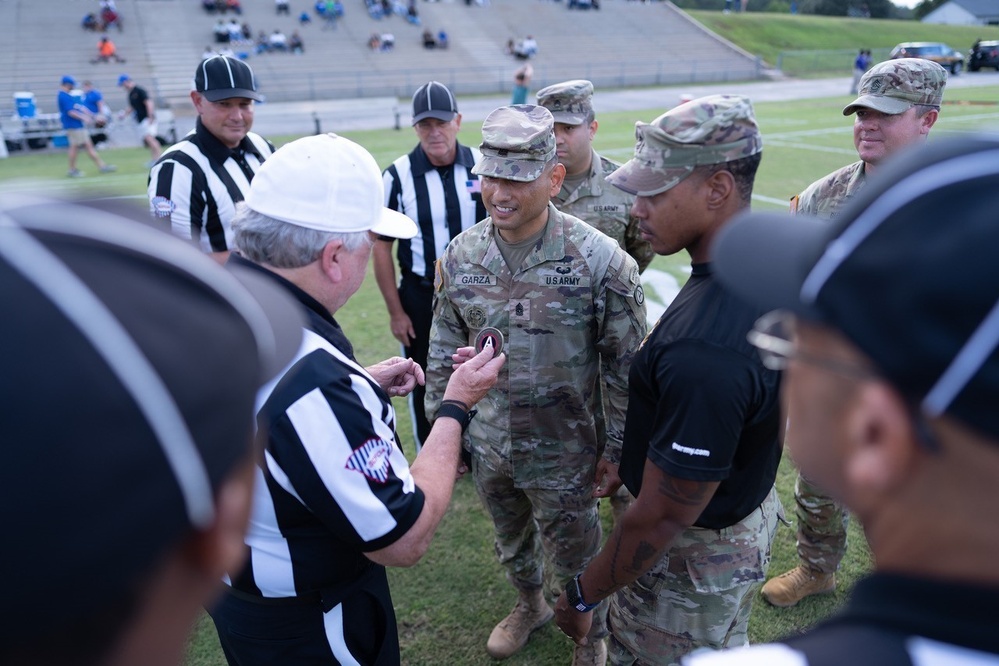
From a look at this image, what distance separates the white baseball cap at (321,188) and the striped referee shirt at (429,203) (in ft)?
8.67

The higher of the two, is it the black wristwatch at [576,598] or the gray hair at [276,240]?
the gray hair at [276,240]

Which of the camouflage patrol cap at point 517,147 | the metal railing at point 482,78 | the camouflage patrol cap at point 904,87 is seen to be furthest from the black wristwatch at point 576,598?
the metal railing at point 482,78

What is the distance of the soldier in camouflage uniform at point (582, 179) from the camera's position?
4703 millimetres

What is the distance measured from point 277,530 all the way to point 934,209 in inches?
71.7

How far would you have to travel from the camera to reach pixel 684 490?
2051mm

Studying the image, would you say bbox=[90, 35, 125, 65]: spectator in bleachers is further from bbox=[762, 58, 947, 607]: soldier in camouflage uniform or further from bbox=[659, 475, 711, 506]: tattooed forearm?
bbox=[659, 475, 711, 506]: tattooed forearm

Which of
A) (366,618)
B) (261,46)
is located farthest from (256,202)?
(261,46)

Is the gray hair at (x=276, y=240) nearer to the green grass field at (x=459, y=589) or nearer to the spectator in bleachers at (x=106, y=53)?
the green grass field at (x=459, y=589)

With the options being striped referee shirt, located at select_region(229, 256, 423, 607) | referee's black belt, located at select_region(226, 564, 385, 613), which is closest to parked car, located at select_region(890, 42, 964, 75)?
striped referee shirt, located at select_region(229, 256, 423, 607)

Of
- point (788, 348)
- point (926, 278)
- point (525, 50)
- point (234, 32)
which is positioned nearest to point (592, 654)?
point (788, 348)

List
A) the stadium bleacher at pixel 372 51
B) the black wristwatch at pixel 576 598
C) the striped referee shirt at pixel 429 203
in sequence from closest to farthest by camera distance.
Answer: the black wristwatch at pixel 576 598 → the striped referee shirt at pixel 429 203 → the stadium bleacher at pixel 372 51

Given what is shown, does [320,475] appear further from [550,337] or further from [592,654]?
[592,654]

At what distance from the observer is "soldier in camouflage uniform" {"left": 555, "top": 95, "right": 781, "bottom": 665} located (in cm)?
199

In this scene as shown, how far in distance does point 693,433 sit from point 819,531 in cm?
220
